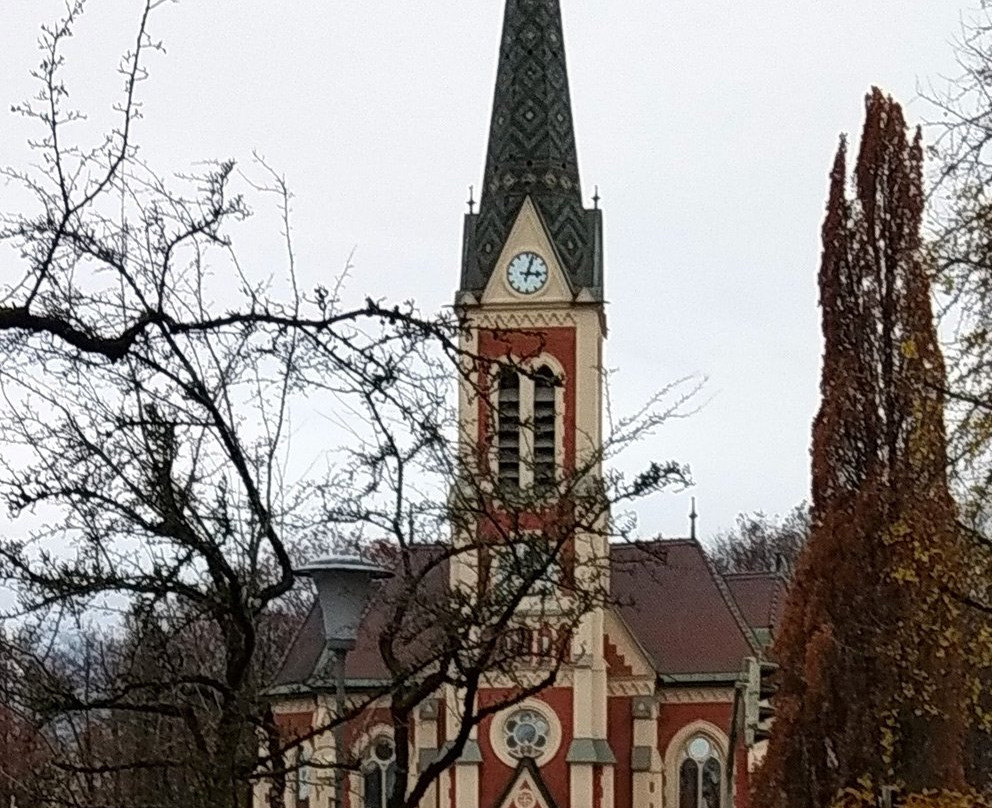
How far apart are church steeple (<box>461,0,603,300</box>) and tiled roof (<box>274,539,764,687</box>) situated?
6.67 m

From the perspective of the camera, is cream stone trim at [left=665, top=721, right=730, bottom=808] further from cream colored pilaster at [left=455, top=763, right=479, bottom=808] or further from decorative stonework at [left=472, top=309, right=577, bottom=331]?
decorative stonework at [left=472, top=309, right=577, bottom=331]

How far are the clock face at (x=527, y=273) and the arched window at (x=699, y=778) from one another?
1041 cm

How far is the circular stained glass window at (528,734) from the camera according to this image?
1395 inches

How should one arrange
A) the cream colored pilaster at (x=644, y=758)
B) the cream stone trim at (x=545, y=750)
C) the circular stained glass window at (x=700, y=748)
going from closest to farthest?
1. the cream stone trim at (x=545, y=750)
2. the cream colored pilaster at (x=644, y=758)
3. the circular stained glass window at (x=700, y=748)

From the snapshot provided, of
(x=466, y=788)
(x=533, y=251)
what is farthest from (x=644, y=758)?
(x=533, y=251)

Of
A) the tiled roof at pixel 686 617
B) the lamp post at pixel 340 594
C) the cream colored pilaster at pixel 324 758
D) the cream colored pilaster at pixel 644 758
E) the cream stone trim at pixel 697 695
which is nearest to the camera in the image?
the cream colored pilaster at pixel 324 758

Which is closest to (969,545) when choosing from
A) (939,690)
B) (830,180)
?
(939,690)

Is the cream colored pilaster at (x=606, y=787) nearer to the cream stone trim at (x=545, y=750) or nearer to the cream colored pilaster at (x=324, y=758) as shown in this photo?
the cream stone trim at (x=545, y=750)

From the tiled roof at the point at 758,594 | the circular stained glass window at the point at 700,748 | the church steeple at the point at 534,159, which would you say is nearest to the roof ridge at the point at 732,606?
the tiled roof at the point at 758,594

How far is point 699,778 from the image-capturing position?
36.8 metres

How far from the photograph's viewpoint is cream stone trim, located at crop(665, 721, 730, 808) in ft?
120

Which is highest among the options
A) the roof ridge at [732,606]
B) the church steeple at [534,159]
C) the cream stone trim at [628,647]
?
the church steeple at [534,159]

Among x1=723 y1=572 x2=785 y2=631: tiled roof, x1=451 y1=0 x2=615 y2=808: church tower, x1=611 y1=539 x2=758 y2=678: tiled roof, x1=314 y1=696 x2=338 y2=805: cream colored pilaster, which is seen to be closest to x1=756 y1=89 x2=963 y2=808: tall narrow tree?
x1=451 y1=0 x2=615 y2=808: church tower

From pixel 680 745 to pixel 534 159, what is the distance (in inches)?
521
